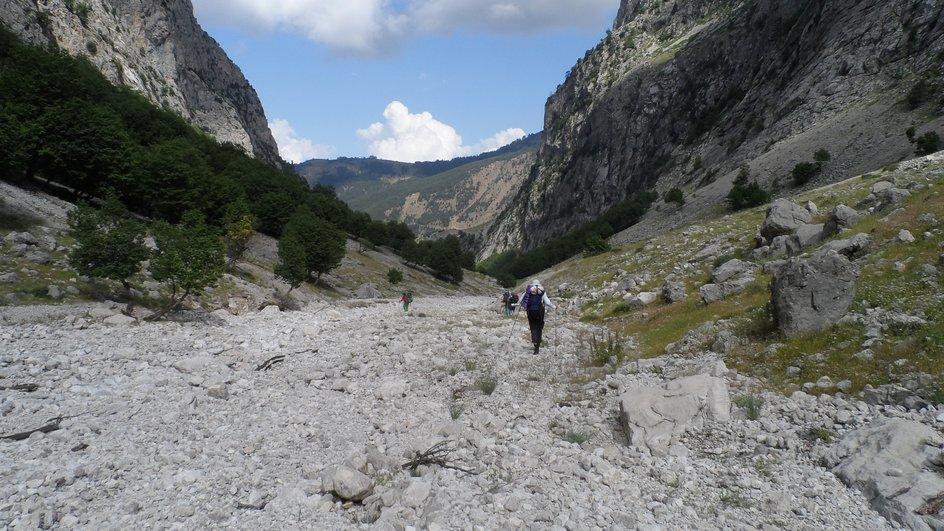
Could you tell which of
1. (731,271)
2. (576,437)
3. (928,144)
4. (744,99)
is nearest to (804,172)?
(928,144)

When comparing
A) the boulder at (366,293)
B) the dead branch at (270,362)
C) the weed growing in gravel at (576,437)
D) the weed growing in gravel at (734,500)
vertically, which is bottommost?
the boulder at (366,293)

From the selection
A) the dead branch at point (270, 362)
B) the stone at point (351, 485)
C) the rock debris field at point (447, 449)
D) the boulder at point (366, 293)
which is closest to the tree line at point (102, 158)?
the boulder at point (366, 293)

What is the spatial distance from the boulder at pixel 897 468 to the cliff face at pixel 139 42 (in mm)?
138423

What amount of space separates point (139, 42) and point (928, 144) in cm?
20934

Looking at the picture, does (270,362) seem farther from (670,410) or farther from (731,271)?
(731,271)

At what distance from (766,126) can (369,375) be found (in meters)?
105

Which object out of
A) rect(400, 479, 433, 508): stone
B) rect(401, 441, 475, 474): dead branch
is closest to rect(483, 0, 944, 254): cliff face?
rect(401, 441, 475, 474): dead branch

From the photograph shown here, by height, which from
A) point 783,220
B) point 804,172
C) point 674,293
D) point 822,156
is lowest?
point 674,293

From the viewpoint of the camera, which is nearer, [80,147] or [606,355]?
[606,355]

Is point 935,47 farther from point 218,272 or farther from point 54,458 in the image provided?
point 54,458

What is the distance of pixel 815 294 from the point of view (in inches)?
516

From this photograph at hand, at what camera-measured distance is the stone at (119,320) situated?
827 inches

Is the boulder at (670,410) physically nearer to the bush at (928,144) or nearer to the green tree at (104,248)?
the green tree at (104,248)

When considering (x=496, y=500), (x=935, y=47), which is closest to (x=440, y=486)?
(x=496, y=500)
